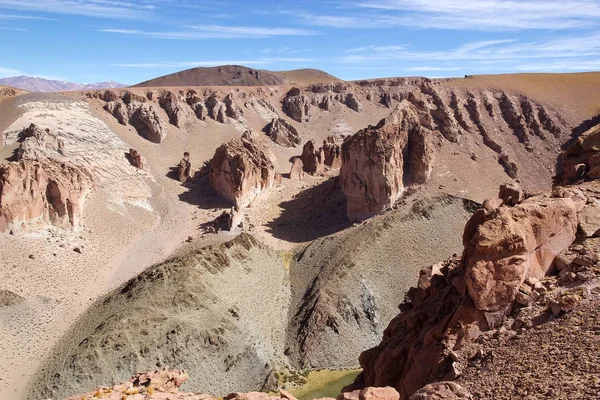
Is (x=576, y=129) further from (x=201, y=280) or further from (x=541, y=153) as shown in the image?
(x=201, y=280)

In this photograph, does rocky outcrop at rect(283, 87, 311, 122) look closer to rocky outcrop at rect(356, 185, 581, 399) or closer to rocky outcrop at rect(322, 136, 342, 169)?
rocky outcrop at rect(322, 136, 342, 169)

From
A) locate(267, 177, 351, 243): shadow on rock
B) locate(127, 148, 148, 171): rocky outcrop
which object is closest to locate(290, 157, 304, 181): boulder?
locate(267, 177, 351, 243): shadow on rock

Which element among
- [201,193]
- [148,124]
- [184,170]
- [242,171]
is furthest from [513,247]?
[148,124]

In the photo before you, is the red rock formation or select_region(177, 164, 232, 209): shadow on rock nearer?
the red rock formation

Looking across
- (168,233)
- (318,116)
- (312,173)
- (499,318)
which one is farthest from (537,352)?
(318,116)

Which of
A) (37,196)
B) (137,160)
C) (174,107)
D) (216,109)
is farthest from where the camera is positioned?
(216,109)

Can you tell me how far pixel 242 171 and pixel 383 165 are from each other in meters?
19.9

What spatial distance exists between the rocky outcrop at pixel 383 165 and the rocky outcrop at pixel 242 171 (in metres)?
14.1

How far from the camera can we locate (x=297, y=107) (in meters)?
118

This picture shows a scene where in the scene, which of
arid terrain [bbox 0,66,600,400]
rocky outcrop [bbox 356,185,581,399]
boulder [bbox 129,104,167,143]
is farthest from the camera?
boulder [bbox 129,104,167,143]

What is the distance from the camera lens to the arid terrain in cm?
1841

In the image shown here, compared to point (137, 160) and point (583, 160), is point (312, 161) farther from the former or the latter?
point (583, 160)

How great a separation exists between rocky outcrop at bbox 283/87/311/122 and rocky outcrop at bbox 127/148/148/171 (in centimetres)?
4532

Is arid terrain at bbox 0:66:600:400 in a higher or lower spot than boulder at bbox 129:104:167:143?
lower
